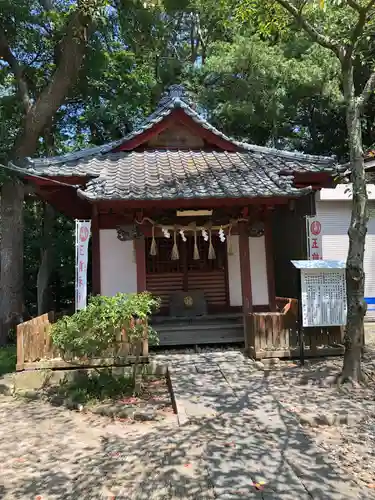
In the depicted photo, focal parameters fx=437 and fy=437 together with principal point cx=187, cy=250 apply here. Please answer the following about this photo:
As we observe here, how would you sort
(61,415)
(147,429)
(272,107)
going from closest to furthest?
1. (147,429)
2. (61,415)
3. (272,107)

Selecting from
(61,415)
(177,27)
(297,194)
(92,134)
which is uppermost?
(177,27)

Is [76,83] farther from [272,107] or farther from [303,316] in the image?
[303,316]

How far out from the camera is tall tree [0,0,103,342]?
41.5 ft

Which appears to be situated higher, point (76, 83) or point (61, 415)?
point (76, 83)

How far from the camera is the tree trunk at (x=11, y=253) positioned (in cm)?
1291

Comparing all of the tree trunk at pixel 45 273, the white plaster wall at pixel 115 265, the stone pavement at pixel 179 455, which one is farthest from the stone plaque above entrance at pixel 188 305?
the tree trunk at pixel 45 273

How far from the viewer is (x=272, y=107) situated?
627 inches

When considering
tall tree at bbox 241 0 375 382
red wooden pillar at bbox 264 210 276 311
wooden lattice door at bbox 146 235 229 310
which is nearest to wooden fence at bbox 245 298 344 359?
tall tree at bbox 241 0 375 382

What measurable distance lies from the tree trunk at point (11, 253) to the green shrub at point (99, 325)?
6324mm

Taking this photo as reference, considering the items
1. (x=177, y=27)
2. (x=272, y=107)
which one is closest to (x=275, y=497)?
(x=272, y=107)

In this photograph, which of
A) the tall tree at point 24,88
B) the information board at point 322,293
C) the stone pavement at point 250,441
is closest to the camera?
the stone pavement at point 250,441

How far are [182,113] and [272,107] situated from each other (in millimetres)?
6098

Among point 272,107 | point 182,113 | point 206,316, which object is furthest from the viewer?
point 272,107

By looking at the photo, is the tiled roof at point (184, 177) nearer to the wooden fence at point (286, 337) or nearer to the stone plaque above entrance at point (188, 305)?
the wooden fence at point (286, 337)
